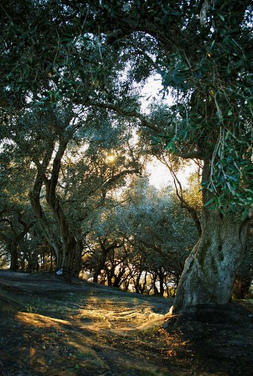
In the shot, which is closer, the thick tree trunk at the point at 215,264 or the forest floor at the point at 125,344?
the forest floor at the point at 125,344

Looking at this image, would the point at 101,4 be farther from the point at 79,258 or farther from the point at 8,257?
the point at 8,257

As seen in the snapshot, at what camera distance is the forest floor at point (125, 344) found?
15.7 feet

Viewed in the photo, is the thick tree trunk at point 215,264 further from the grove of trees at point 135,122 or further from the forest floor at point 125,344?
the forest floor at point 125,344

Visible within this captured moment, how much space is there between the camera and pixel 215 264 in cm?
870

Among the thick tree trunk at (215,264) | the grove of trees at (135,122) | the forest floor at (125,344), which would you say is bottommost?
the forest floor at (125,344)

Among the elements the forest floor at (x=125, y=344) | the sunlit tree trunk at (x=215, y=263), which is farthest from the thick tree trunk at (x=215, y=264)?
the forest floor at (x=125, y=344)

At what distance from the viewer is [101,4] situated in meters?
4.32

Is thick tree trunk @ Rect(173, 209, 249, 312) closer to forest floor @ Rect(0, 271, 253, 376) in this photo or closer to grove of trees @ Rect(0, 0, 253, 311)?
grove of trees @ Rect(0, 0, 253, 311)

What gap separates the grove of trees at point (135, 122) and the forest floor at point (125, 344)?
2.76 ft

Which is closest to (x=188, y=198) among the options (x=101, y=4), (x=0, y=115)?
(x=0, y=115)

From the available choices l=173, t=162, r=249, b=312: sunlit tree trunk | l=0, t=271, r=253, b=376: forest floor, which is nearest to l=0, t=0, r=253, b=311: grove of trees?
l=173, t=162, r=249, b=312: sunlit tree trunk

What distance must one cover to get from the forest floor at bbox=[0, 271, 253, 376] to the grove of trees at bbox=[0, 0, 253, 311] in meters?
0.84

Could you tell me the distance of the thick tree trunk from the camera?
859 centimetres

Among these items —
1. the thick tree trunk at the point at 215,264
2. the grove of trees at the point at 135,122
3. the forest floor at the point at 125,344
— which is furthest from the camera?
the thick tree trunk at the point at 215,264
